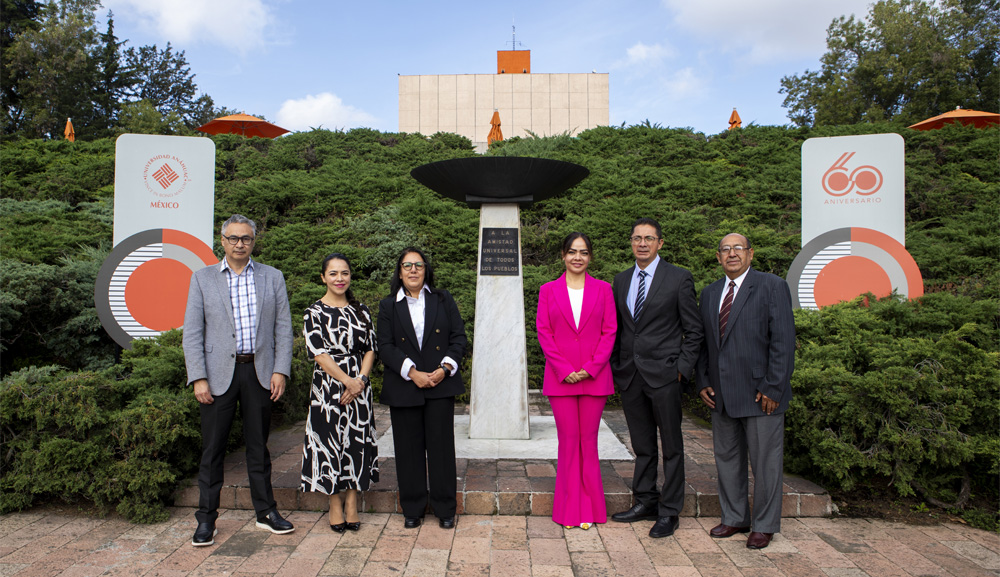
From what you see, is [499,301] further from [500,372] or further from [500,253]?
[500,372]

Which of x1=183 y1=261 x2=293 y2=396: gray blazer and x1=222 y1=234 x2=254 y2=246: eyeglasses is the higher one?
x1=222 y1=234 x2=254 y2=246: eyeglasses

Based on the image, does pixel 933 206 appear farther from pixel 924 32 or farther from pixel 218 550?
pixel 924 32

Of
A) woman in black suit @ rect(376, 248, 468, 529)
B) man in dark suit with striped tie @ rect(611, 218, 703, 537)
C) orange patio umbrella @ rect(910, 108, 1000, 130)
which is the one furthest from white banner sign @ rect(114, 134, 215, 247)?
orange patio umbrella @ rect(910, 108, 1000, 130)

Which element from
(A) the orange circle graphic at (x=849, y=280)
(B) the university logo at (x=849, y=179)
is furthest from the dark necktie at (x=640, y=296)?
(B) the university logo at (x=849, y=179)

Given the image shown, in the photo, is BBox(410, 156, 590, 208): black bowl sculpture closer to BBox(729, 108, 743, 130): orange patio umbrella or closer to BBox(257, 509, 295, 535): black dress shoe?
BBox(257, 509, 295, 535): black dress shoe

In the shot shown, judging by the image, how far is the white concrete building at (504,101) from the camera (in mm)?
24469

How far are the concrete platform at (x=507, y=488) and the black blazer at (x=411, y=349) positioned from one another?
2.29ft

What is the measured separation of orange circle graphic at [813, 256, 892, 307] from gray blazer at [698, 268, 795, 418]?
10.2 ft

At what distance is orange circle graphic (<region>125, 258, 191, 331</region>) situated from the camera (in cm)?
530

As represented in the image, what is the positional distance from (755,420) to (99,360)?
21.3ft

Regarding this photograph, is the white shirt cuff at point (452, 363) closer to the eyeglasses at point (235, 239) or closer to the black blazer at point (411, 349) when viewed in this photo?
the black blazer at point (411, 349)

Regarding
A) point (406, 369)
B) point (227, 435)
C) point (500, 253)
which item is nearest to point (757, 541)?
point (406, 369)

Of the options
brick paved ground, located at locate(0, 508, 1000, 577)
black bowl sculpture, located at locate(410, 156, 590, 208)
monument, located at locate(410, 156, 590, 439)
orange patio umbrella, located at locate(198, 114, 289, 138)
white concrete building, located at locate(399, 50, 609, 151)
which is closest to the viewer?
brick paved ground, located at locate(0, 508, 1000, 577)

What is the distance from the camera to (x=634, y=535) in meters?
3.26
